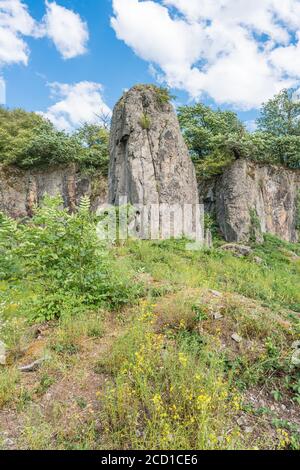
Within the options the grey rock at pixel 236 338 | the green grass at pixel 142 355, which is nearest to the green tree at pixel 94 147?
the green grass at pixel 142 355

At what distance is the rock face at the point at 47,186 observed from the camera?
2127cm

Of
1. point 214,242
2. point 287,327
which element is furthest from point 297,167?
point 287,327

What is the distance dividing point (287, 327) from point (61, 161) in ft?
68.3

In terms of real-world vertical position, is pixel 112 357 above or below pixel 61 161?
below

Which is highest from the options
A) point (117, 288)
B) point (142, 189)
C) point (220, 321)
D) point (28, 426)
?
point (142, 189)

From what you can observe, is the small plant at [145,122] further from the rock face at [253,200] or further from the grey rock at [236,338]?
the grey rock at [236,338]

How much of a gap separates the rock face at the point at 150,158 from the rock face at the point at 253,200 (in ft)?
11.1

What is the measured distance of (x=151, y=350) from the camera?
10.4ft

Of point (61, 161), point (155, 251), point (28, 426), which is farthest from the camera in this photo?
point (61, 161)

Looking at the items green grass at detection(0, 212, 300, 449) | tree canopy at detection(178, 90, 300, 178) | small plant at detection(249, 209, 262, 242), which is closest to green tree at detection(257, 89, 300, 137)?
tree canopy at detection(178, 90, 300, 178)

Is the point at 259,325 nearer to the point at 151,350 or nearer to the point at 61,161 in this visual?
the point at 151,350

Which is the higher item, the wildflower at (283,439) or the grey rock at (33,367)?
the grey rock at (33,367)

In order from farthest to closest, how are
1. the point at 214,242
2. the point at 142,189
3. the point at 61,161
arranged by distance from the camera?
the point at 61,161 → the point at 214,242 → the point at 142,189

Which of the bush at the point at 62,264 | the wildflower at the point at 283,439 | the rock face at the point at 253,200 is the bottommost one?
the wildflower at the point at 283,439
